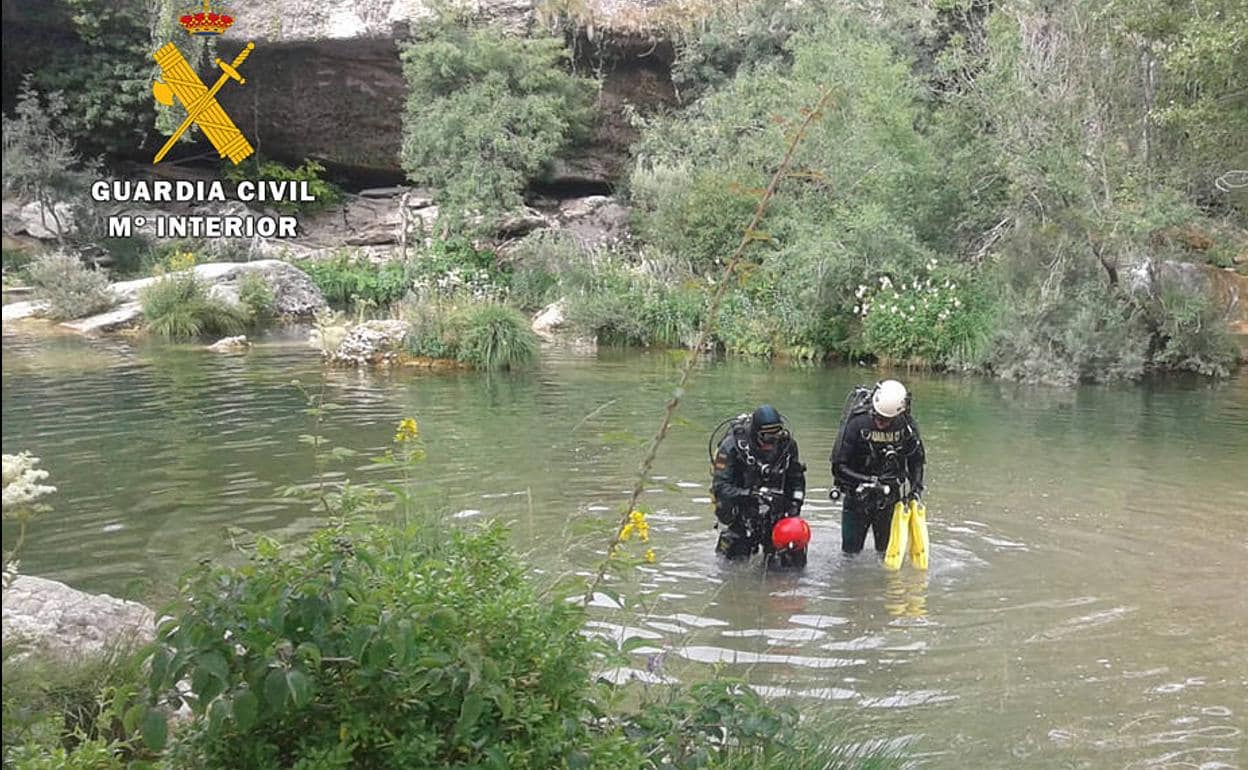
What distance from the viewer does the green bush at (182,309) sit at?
18719 mm

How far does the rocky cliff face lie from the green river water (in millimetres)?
11702

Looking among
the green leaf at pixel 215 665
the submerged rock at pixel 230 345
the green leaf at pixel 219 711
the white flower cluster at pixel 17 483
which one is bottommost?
the green leaf at pixel 219 711

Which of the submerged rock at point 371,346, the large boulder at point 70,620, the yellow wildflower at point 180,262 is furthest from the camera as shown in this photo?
the yellow wildflower at point 180,262

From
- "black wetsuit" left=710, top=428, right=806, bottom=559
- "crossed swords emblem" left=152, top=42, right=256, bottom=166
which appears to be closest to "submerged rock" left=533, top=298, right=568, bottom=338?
"crossed swords emblem" left=152, top=42, right=256, bottom=166

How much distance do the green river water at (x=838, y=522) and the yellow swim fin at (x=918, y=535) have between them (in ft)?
0.42

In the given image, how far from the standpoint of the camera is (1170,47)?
12.6 metres

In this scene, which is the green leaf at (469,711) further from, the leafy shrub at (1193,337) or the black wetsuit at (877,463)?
the leafy shrub at (1193,337)

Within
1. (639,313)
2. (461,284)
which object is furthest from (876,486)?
(639,313)

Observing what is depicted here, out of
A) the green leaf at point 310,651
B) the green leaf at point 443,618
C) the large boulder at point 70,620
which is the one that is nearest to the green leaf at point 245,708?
the green leaf at point 310,651

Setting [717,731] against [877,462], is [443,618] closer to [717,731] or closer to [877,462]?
A: [717,731]

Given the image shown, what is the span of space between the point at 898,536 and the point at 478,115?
1803 centimetres

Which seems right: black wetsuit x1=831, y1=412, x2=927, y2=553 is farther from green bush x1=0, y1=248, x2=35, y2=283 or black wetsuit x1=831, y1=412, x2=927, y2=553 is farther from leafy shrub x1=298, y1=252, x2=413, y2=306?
leafy shrub x1=298, y1=252, x2=413, y2=306

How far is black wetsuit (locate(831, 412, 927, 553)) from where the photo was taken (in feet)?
22.4

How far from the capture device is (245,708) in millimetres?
2363
